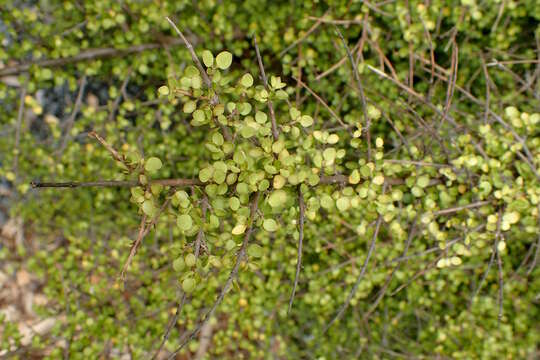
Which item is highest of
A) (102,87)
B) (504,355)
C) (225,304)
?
(102,87)

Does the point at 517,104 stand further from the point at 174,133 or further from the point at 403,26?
the point at 174,133

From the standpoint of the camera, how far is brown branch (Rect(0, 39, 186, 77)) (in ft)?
6.16

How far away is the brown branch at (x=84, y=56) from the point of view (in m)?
1.88

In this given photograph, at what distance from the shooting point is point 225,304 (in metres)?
2.17

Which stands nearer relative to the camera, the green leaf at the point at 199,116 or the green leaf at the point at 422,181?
the green leaf at the point at 199,116

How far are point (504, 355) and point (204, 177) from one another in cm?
199

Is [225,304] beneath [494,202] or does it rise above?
beneath

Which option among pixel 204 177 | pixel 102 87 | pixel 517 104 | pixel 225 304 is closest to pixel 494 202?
pixel 517 104

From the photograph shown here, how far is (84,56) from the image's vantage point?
77.2 inches

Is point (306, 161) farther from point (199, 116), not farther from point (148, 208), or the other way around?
point (148, 208)

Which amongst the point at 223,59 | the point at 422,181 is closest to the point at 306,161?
the point at 422,181

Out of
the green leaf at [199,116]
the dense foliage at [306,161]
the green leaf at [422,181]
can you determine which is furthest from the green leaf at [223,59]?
the green leaf at [422,181]

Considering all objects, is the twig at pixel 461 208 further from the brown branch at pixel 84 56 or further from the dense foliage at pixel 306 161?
the brown branch at pixel 84 56

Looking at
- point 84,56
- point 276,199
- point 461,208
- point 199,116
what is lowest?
point 461,208
